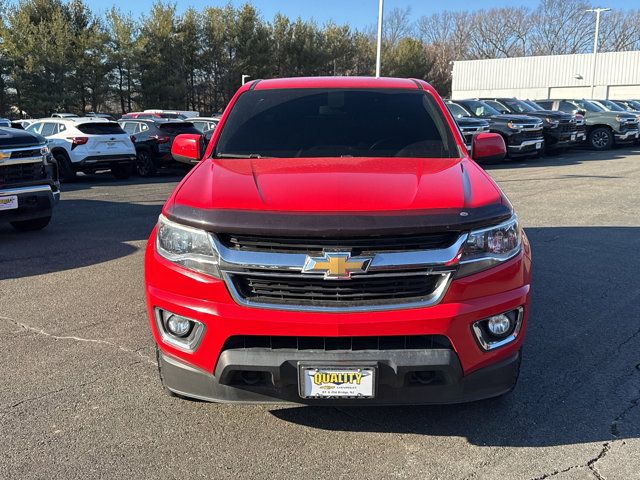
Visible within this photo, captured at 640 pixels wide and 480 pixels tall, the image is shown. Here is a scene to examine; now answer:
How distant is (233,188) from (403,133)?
1592mm

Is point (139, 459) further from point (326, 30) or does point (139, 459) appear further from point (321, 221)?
point (326, 30)

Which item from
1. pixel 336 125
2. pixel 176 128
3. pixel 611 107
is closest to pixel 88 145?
pixel 176 128

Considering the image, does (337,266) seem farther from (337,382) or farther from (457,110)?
(457,110)

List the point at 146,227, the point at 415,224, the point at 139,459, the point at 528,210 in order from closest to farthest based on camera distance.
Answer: the point at 415,224 < the point at 139,459 < the point at 146,227 < the point at 528,210

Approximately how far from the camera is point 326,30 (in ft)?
171

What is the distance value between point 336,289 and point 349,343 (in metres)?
0.25

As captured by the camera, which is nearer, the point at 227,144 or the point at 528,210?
the point at 227,144

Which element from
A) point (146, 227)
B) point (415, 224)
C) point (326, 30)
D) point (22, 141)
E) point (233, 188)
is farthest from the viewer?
point (326, 30)

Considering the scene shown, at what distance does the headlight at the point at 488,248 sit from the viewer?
9.21 feet

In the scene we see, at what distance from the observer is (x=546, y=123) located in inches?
792

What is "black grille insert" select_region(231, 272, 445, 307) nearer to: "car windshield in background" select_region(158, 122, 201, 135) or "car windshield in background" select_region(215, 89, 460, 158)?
"car windshield in background" select_region(215, 89, 460, 158)

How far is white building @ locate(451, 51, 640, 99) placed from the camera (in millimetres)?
48000

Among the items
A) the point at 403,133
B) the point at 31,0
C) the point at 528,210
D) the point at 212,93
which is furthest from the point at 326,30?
the point at 403,133

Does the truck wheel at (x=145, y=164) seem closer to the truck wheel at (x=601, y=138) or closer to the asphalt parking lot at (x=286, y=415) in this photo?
the asphalt parking lot at (x=286, y=415)
